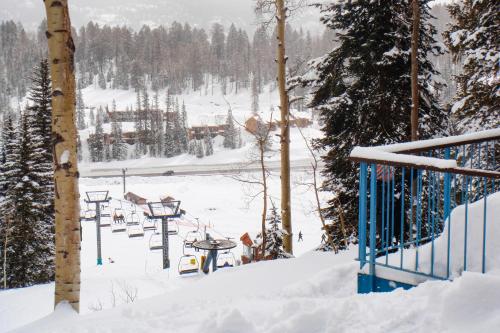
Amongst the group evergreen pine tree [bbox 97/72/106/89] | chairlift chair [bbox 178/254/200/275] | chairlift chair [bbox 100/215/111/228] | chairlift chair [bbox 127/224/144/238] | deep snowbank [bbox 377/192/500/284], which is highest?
evergreen pine tree [bbox 97/72/106/89]

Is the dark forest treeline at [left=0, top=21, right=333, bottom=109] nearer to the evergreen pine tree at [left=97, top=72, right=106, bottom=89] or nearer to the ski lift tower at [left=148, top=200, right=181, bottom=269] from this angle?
the evergreen pine tree at [left=97, top=72, right=106, bottom=89]

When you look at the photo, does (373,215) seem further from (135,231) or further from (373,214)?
(135,231)

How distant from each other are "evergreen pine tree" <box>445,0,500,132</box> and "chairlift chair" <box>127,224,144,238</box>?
2559 cm

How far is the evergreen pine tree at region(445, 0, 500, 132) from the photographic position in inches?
403

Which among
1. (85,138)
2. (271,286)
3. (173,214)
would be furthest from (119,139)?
(271,286)

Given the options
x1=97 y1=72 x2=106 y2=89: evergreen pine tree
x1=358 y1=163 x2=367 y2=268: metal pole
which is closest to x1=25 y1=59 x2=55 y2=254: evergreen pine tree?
x1=358 y1=163 x2=367 y2=268: metal pole

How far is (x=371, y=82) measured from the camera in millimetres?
12258

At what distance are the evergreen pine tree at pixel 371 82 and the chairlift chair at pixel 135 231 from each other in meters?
22.6

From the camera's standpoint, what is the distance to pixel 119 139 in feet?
244

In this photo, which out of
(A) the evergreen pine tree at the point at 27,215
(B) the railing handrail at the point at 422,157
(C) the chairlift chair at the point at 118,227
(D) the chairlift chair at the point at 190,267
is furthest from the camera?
(C) the chairlift chair at the point at 118,227

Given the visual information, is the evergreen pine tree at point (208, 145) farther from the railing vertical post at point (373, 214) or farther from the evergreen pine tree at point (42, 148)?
the railing vertical post at point (373, 214)

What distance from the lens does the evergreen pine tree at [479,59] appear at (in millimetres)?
10227

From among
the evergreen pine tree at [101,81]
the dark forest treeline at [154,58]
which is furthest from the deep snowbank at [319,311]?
the evergreen pine tree at [101,81]

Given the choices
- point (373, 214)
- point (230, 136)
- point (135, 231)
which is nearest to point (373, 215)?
point (373, 214)
